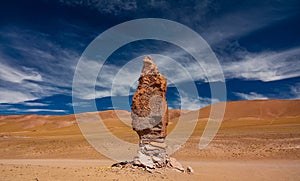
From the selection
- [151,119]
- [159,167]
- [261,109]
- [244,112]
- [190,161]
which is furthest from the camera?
[261,109]

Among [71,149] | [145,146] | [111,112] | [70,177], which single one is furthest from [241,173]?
[111,112]

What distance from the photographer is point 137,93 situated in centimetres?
1605

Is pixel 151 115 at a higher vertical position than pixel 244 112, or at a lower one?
lower

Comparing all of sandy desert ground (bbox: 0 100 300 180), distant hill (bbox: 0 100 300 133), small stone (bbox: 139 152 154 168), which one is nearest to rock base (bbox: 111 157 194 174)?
small stone (bbox: 139 152 154 168)

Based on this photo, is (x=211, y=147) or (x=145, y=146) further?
(x=211, y=147)

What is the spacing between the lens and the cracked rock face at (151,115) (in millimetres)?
15086

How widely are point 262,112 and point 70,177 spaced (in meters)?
115

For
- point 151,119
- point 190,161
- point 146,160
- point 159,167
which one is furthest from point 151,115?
point 190,161

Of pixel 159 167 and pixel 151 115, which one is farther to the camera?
pixel 151 115

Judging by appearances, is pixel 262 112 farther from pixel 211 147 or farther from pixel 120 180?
pixel 120 180

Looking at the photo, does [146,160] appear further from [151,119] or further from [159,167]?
[151,119]

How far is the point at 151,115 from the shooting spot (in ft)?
50.6

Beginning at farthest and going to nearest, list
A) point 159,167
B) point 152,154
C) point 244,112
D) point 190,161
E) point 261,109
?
point 261,109 → point 244,112 → point 190,161 → point 152,154 → point 159,167

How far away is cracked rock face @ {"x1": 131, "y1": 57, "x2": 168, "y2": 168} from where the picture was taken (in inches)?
594
